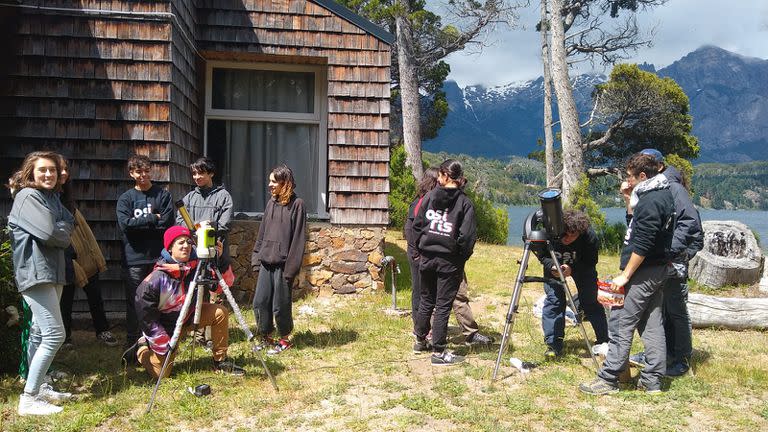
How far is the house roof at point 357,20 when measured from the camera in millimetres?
7578

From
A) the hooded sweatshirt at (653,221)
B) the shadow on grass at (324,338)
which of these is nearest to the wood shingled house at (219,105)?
the shadow on grass at (324,338)

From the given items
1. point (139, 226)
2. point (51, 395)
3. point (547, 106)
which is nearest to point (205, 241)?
point (139, 226)

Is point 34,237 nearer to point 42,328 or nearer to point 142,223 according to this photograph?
point 42,328

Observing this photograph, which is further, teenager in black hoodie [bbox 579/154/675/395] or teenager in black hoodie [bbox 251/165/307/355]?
teenager in black hoodie [bbox 251/165/307/355]

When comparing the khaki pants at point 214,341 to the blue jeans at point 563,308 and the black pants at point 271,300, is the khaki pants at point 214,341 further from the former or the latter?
the blue jeans at point 563,308

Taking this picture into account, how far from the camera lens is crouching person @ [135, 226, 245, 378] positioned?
4.33 metres

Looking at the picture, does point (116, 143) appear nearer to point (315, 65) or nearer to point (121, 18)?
point (121, 18)

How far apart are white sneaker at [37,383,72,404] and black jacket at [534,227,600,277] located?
3.52 m

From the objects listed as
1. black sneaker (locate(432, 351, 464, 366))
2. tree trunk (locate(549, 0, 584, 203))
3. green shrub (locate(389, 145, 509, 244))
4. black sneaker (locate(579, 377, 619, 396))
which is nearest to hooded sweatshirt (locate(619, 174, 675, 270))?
black sneaker (locate(579, 377, 619, 396))

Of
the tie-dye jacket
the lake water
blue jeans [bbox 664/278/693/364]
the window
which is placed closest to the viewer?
the tie-dye jacket

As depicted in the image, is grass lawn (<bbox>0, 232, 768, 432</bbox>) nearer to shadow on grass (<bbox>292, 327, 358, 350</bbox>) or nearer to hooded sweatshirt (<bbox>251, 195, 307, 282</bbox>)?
shadow on grass (<bbox>292, 327, 358, 350</bbox>)

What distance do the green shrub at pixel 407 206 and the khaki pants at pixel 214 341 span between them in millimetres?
10346

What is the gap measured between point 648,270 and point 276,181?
2999mm

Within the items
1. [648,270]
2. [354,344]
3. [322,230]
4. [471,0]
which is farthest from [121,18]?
[471,0]
